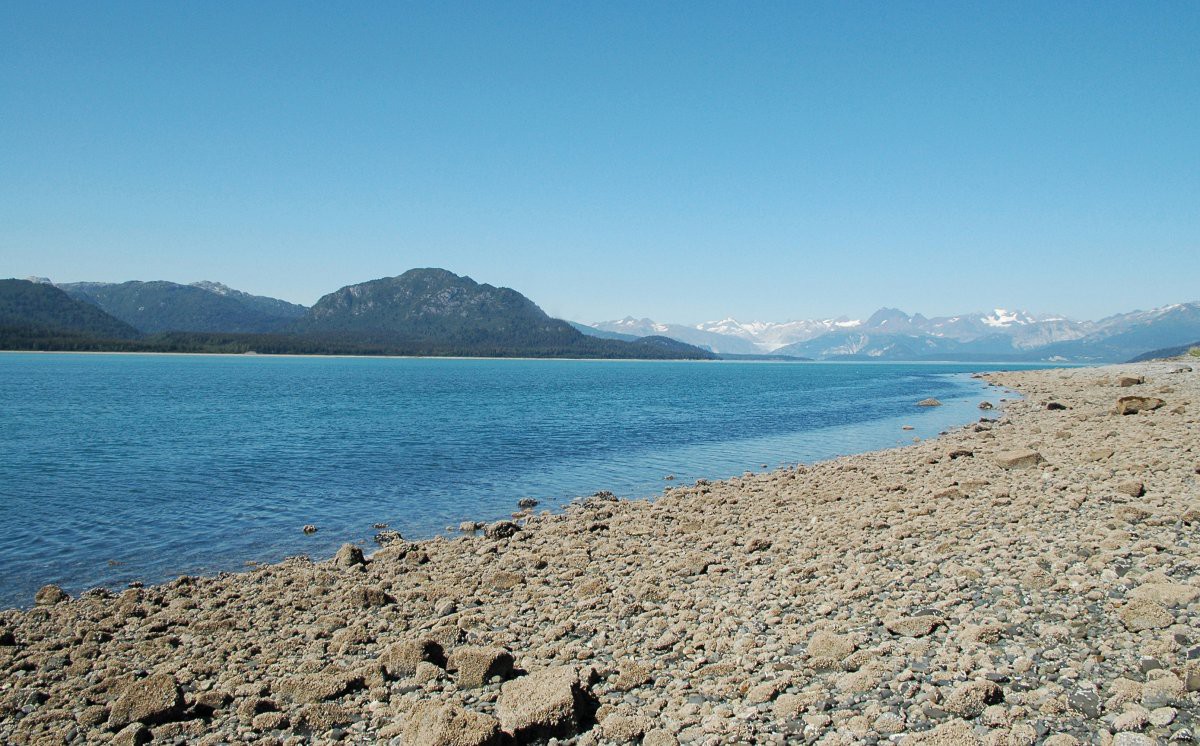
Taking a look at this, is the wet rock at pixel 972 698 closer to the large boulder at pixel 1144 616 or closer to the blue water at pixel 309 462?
the large boulder at pixel 1144 616

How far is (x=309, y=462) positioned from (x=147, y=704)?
26.4 metres

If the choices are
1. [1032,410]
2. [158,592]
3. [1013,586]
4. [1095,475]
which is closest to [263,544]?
[158,592]

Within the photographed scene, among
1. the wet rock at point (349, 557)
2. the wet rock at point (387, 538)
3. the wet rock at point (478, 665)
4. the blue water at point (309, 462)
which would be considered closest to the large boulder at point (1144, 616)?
the wet rock at point (478, 665)

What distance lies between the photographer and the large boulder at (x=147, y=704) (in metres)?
8.84

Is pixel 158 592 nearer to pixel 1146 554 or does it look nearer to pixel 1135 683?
pixel 1135 683

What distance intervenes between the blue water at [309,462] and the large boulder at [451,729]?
11.7 meters

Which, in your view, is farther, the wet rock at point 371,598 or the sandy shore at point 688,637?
the wet rock at point 371,598

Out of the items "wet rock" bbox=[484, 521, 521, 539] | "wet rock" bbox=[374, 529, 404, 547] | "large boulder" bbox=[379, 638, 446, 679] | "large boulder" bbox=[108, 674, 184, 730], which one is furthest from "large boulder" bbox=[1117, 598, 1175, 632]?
"wet rock" bbox=[374, 529, 404, 547]

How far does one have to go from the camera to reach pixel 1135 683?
24.2 ft

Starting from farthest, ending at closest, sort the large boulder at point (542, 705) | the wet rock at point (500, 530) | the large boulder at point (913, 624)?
1. the wet rock at point (500, 530)
2. the large boulder at point (913, 624)
3. the large boulder at point (542, 705)

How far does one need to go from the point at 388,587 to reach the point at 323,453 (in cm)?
2436

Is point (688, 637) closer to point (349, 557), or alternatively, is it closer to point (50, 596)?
point (349, 557)

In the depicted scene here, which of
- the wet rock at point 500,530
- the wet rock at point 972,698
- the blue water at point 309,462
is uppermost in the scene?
the wet rock at point 972,698

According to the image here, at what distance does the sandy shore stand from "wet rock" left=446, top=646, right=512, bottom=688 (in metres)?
0.04
